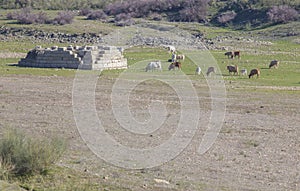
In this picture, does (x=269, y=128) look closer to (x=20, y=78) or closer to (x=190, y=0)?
(x=20, y=78)

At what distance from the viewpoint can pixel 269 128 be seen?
2064 centimetres

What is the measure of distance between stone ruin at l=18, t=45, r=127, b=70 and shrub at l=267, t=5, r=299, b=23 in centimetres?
3421

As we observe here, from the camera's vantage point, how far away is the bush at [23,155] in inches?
544

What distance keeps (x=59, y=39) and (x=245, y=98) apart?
42.7m

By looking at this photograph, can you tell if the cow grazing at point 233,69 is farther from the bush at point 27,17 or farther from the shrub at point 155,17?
the shrub at point 155,17

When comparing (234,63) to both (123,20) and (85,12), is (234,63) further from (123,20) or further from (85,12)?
(85,12)

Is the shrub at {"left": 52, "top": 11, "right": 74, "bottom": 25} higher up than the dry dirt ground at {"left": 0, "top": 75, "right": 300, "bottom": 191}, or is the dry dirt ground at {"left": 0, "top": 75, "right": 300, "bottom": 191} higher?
the dry dirt ground at {"left": 0, "top": 75, "right": 300, "bottom": 191}

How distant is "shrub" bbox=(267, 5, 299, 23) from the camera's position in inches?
2886

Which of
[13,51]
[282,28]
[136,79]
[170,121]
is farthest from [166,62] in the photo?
[282,28]

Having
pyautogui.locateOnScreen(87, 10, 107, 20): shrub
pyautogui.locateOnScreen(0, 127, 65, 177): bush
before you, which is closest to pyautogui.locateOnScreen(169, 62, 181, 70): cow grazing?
pyautogui.locateOnScreen(0, 127, 65, 177): bush

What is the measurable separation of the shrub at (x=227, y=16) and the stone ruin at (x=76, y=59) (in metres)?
38.6

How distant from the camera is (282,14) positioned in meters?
73.9

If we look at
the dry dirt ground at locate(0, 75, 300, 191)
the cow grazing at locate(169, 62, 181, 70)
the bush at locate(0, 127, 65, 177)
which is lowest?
the cow grazing at locate(169, 62, 181, 70)

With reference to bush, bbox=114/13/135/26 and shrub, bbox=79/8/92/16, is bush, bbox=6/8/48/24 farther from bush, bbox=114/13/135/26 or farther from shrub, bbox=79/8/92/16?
shrub, bbox=79/8/92/16
